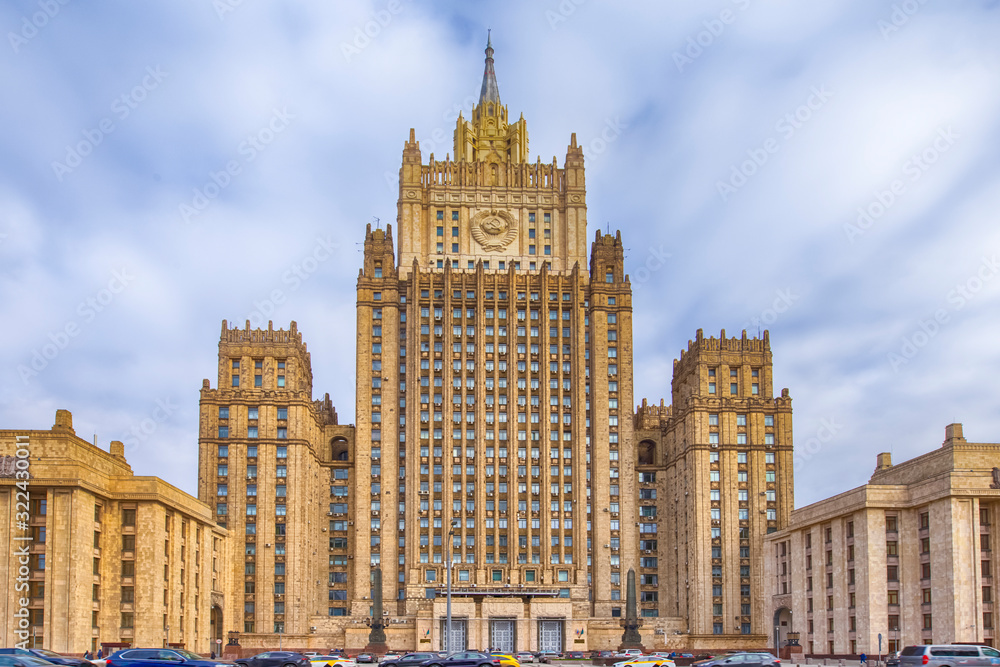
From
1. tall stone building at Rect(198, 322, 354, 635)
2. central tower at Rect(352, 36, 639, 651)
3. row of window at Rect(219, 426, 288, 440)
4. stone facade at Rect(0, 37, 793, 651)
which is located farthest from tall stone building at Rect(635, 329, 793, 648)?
row of window at Rect(219, 426, 288, 440)

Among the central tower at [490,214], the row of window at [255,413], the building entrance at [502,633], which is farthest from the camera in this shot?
the central tower at [490,214]

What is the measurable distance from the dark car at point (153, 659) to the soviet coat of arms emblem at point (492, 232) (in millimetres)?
99378

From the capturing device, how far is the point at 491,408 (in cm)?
14812

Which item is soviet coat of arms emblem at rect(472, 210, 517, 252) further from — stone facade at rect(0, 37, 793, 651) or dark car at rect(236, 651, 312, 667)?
dark car at rect(236, 651, 312, 667)

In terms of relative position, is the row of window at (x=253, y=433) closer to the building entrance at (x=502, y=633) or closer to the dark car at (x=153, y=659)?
the building entrance at (x=502, y=633)

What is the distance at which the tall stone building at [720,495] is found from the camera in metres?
140

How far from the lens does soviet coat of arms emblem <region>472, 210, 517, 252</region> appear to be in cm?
15625

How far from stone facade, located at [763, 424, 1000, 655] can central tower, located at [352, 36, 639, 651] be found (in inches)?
1102

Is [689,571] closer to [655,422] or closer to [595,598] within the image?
[595,598]

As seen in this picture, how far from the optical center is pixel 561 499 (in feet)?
478

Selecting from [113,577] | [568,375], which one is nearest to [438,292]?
[568,375]

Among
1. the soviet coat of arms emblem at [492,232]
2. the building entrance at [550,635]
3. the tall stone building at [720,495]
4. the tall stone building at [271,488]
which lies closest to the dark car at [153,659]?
the tall stone building at [271,488]

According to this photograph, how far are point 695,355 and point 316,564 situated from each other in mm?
54211

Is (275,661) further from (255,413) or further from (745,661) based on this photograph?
(255,413)
